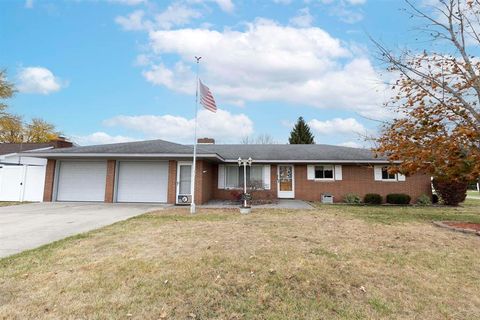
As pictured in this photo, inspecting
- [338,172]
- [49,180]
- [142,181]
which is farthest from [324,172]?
[49,180]

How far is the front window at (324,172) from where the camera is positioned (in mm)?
16344

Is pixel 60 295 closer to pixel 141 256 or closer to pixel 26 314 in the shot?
pixel 26 314

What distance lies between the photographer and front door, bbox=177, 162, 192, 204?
13.9 m

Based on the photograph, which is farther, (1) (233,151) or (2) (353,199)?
(1) (233,151)

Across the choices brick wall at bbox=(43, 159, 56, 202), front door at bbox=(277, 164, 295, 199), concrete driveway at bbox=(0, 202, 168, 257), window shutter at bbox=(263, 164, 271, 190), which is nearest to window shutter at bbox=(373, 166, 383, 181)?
front door at bbox=(277, 164, 295, 199)

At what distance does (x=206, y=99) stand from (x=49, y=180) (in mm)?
10477

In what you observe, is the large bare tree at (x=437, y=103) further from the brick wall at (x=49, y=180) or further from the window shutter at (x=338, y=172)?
the brick wall at (x=49, y=180)

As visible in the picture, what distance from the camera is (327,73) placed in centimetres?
1376

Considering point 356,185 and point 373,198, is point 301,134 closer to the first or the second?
point 356,185

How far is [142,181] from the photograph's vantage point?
570 inches

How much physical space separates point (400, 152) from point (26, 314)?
10.1 metres

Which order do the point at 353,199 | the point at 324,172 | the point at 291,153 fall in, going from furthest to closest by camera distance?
1. the point at 291,153
2. the point at 324,172
3. the point at 353,199

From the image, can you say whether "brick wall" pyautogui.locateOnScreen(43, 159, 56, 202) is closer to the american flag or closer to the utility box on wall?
the american flag

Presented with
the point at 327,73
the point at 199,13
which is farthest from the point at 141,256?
the point at 327,73
